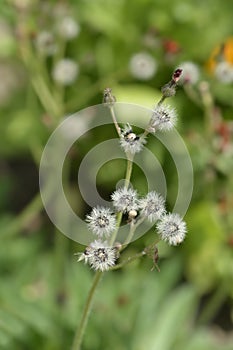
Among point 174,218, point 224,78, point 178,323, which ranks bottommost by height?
point 174,218

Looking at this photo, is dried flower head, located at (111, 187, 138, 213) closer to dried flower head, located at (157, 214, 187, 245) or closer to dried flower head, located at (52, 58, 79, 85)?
dried flower head, located at (157, 214, 187, 245)

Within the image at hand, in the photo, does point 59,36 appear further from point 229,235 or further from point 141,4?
point 229,235

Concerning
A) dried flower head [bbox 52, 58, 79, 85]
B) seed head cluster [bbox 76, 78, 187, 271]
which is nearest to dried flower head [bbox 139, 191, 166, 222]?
seed head cluster [bbox 76, 78, 187, 271]

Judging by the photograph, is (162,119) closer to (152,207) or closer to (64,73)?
(152,207)

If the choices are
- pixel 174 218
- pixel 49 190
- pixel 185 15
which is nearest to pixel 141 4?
pixel 185 15

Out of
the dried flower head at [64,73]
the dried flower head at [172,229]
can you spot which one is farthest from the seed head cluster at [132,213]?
the dried flower head at [64,73]

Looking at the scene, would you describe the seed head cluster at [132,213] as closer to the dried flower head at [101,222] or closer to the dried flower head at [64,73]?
the dried flower head at [101,222]
